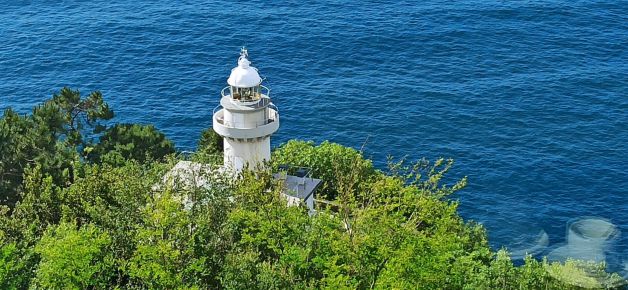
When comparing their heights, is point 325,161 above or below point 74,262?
above

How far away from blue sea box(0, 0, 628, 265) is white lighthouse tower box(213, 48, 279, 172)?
88.1ft

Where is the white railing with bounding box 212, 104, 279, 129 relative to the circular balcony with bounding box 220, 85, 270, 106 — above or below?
below

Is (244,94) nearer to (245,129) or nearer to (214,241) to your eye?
(245,129)

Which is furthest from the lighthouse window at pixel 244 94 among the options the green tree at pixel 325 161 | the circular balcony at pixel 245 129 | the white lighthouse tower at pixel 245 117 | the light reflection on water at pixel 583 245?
the light reflection on water at pixel 583 245

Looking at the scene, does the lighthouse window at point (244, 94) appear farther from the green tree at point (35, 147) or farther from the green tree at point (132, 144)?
the green tree at point (132, 144)

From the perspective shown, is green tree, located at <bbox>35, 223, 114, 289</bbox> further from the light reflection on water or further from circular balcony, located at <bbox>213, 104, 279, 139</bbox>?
the light reflection on water

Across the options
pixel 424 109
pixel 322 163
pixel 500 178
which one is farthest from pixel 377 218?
pixel 424 109

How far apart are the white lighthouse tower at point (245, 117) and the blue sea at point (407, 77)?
2685cm

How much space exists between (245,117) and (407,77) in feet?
171

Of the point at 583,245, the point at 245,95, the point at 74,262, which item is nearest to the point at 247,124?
the point at 245,95

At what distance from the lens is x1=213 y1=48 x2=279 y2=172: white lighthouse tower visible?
2140 inches

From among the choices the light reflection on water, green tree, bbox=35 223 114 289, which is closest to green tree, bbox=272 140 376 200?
the light reflection on water

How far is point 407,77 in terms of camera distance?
344ft

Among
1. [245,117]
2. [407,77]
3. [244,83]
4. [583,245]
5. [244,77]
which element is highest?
[407,77]
